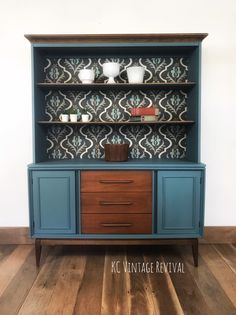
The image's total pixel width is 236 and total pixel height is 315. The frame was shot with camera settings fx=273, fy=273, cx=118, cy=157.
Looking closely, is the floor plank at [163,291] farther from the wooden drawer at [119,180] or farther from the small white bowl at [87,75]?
the small white bowl at [87,75]

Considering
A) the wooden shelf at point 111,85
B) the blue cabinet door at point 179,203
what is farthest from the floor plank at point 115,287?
the wooden shelf at point 111,85

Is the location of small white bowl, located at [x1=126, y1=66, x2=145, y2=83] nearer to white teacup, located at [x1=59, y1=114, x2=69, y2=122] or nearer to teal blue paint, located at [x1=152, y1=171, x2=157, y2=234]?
white teacup, located at [x1=59, y1=114, x2=69, y2=122]

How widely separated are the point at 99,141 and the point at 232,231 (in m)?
1.58

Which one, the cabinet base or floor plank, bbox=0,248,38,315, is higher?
the cabinet base

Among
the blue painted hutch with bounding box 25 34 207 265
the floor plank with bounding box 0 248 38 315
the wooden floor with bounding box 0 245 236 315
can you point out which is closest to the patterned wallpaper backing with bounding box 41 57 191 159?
the blue painted hutch with bounding box 25 34 207 265

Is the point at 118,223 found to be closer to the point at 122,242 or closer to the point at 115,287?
the point at 122,242

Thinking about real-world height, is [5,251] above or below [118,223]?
below

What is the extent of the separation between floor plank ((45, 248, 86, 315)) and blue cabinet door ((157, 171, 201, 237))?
730mm

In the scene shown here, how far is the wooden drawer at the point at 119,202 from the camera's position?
2.20 metres

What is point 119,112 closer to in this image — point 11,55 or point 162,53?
point 162,53

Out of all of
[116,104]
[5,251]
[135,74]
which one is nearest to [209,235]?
[116,104]

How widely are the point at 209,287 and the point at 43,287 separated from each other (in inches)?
46.1

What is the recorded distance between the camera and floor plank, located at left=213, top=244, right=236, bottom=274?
2289mm

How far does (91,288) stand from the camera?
1.91 metres
